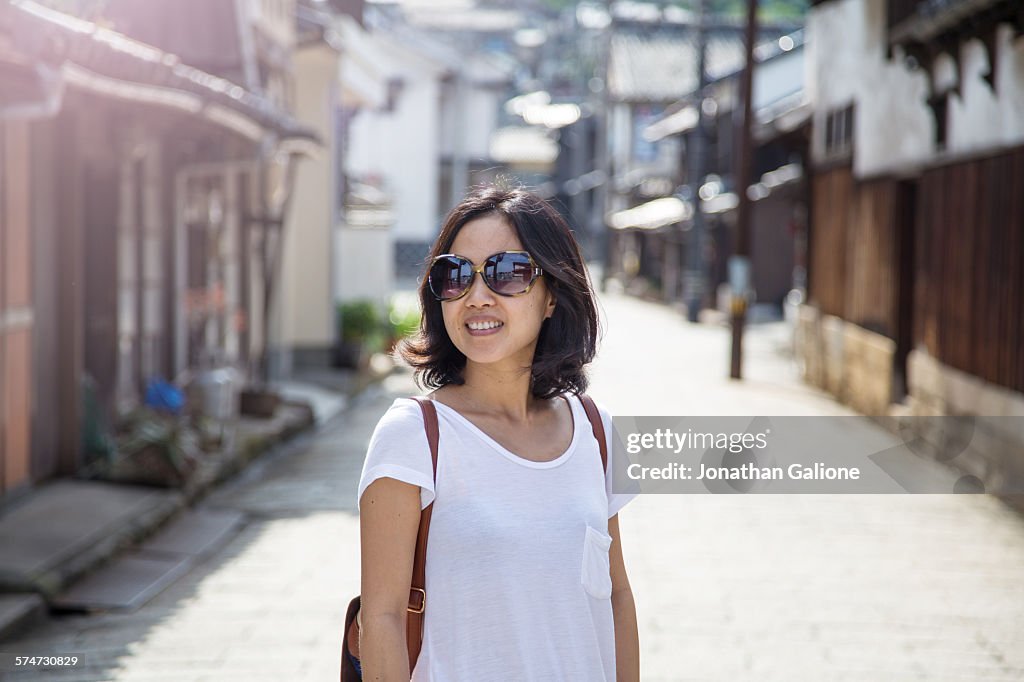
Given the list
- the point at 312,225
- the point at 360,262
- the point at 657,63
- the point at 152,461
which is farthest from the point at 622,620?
the point at 657,63

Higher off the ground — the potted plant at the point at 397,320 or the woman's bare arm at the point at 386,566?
the woman's bare arm at the point at 386,566

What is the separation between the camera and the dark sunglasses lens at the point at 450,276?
2760 mm

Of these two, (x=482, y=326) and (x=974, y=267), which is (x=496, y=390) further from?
(x=974, y=267)

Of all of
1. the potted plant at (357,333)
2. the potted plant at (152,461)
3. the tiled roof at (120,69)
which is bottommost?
the potted plant at (152,461)

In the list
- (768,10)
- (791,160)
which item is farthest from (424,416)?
(768,10)

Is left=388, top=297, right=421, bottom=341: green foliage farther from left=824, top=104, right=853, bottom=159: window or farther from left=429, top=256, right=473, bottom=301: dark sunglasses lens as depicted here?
left=429, top=256, right=473, bottom=301: dark sunglasses lens

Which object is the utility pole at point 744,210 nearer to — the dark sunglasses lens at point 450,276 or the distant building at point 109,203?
the distant building at point 109,203

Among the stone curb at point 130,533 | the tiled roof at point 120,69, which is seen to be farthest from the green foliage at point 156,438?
the tiled roof at point 120,69

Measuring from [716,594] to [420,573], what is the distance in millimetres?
5040

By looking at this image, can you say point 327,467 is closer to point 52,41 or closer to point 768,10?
point 52,41

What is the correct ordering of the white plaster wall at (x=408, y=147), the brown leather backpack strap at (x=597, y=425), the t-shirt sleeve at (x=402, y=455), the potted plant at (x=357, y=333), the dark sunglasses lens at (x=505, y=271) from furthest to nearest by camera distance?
the white plaster wall at (x=408, y=147), the potted plant at (x=357, y=333), the brown leather backpack strap at (x=597, y=425), the dark sunglasses lens at (x=505, y=271), the t-shirt sleeve at (x=402, y=455)

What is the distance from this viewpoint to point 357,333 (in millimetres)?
20625

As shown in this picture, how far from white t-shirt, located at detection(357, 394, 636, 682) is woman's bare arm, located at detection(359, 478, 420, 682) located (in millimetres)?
32

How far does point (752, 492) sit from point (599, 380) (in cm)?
906
